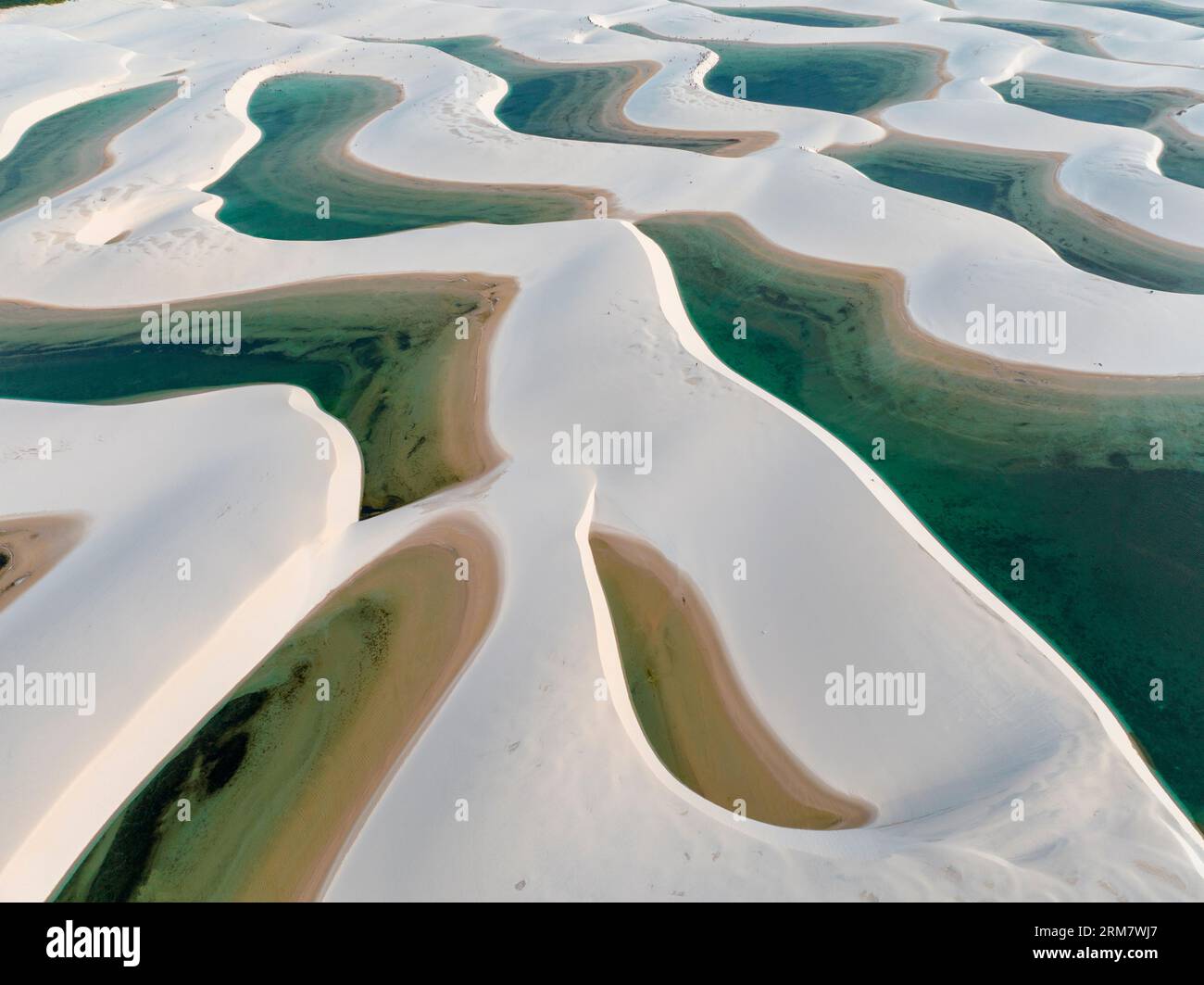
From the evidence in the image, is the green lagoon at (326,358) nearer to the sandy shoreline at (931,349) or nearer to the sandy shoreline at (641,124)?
the sandy shoreline at (931,349)

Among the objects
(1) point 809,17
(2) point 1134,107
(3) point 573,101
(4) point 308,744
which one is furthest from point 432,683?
(1) point 809,17

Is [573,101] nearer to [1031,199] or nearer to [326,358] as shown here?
[1031,199]

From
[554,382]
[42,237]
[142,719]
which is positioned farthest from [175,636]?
[42,237]

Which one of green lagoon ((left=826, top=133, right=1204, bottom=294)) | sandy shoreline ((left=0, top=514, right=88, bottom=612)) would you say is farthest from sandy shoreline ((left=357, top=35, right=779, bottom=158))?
sandy shoreline ((left=0, top=514, right=88, bottom=612))

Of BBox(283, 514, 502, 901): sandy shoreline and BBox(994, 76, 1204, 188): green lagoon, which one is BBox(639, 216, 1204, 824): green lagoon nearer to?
BBox(283, 514, 502, 901): sandy shoreline

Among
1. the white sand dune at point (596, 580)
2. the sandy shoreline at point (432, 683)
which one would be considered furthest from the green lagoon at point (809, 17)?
the sandy shoreline at point (432, 683)

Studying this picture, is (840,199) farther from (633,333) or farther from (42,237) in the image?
(42,237)
